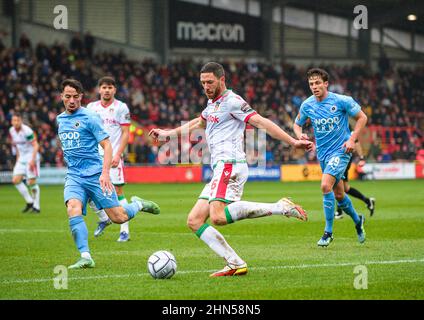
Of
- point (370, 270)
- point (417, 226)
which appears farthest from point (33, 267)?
point (417, 226)

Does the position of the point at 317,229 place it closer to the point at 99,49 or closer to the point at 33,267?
the point at 33,267

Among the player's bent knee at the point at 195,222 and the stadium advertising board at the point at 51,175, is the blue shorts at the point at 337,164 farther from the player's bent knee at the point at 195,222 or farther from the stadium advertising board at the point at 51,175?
the stadium advertising board at the point at 51,175

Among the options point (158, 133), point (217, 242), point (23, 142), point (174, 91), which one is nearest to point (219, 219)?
point (217, 242)

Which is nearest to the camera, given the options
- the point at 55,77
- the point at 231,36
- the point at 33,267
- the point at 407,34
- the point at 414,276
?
the point at 414,276

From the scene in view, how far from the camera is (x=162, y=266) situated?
9.55 m

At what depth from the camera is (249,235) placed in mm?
15234

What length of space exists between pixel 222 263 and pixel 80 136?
2.44 metres

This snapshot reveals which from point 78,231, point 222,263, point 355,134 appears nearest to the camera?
point 78,231

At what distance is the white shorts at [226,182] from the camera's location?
31.9ft

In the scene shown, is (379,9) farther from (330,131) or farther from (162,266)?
(162,266)

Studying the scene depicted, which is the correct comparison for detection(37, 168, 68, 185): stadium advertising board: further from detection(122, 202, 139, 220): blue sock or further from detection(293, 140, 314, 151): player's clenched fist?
detection(293, 140, 314, 151): player's clenched fist

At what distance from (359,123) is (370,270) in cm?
363

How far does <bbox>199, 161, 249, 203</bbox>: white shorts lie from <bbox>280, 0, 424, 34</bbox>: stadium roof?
132 feet

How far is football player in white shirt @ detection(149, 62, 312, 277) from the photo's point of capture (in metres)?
9.53
